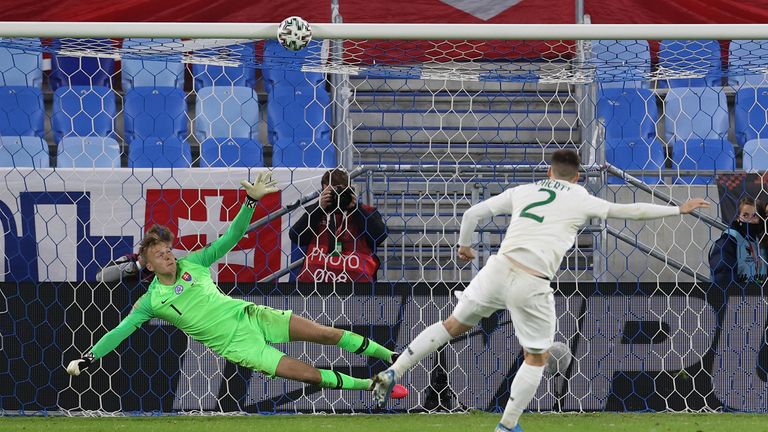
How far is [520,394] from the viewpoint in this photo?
16.9 feet

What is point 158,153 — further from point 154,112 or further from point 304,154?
point 304,154

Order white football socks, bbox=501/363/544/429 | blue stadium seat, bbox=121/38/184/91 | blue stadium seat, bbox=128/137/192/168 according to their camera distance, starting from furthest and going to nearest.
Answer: blue stadium seat, bbox=121/38/184/91 → blue stadium seat, bbox=128/137/192/168 → white football socks, bbox=501/363/544/429

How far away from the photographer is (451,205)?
8.92m

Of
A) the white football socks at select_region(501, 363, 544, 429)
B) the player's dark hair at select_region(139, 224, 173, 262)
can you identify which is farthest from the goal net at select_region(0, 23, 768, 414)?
the white football socks at select_region(501, 363, 544, 429)

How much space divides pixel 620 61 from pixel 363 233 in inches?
85.0

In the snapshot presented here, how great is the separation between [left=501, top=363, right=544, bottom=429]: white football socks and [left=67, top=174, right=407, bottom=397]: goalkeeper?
1037 mm

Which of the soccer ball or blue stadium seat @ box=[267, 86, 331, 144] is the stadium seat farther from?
the soccer ball

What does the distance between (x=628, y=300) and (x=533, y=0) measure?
466 cm

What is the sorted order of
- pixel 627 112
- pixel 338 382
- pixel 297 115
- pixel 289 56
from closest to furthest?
pixel 338 382 < pixel 289 56 < pixel 297 115 < pixel 627 112

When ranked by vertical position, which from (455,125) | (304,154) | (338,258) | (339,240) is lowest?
(338,258)

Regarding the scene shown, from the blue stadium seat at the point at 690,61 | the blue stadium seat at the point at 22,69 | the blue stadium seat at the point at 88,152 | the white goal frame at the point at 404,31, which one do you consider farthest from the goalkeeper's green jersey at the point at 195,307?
the blue stadium seat at the point at 22,69

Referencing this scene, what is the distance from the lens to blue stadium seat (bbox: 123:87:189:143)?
944 centimetres

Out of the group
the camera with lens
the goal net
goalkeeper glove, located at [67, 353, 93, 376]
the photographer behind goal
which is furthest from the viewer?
the photographer behind goal

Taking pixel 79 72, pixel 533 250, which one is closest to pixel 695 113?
pixel 533 250
